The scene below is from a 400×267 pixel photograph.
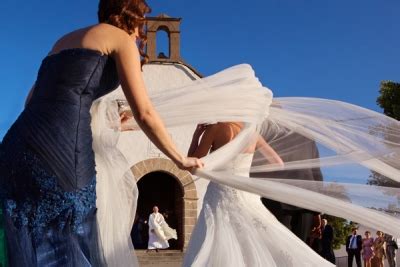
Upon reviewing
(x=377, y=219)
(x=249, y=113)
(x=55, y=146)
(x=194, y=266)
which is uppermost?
(x=249, y=113)

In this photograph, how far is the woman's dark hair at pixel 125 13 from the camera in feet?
10.0

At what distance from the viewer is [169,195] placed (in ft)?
88.1

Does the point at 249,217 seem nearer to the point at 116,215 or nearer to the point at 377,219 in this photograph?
the point at 377,219

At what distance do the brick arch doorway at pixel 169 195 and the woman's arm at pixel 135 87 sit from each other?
613 inches

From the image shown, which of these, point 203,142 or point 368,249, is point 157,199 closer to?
point 368,249

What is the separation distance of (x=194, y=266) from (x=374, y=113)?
167 centimetres

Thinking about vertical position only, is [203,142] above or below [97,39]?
below

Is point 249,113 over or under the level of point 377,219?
over

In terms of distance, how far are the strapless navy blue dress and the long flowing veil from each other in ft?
2.00

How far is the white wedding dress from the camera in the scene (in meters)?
4.87

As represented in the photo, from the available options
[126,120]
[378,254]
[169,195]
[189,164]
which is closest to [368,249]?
[378,254]

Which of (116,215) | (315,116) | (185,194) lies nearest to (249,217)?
(315,116)

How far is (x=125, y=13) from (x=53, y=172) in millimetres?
751

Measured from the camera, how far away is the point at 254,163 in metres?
5.00
